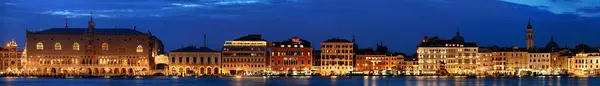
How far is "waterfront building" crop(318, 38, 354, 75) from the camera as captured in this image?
5733 inches

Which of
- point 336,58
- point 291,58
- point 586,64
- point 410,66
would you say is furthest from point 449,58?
point 291,58

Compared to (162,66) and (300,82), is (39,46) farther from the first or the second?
(300,82)

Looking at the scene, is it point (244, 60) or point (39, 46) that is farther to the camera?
point (244, 60)

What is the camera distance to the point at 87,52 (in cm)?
14038

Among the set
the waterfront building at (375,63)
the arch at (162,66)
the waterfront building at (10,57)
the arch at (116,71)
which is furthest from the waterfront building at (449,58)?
the waterfront building at (10,57)

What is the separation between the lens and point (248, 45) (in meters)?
144

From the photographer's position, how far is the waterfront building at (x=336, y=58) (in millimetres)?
145625

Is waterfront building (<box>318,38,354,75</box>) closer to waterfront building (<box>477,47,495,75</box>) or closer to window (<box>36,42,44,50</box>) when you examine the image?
waterfront building (<box>477,47,495,75</box>)

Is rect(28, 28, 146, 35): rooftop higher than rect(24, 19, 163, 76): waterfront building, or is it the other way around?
rect(28, 28, 146, 35): rooftop

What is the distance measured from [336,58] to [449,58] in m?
15.4

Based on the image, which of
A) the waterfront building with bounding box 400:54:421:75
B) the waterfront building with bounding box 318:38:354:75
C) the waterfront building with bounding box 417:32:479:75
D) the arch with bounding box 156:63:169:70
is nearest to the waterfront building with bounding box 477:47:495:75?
the waterfront building with bounding box 417:32:479:75

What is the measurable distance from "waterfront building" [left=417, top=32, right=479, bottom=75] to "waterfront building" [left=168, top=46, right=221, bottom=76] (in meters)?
28.0

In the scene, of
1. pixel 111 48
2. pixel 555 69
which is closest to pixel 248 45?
pixel 111 48

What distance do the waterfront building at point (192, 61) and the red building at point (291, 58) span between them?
741 cm
